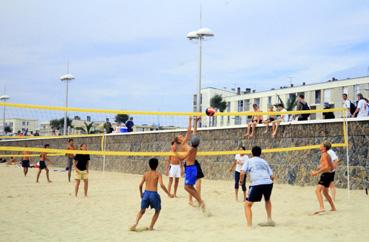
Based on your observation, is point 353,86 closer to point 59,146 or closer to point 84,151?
point 59,146

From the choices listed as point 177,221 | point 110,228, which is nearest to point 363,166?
point 177,221

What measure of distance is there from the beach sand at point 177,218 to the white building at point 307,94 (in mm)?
22823

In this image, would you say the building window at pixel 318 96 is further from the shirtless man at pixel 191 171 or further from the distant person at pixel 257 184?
the distant person at pixel 257 184

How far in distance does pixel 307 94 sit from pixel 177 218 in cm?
3963

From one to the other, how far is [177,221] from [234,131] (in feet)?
25.2

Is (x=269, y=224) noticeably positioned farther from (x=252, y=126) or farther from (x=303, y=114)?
(x=252, y=126)

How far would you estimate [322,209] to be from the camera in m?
8.20

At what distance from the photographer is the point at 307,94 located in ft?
150

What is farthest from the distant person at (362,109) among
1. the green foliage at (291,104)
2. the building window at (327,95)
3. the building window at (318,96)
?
the building window at (318,96)

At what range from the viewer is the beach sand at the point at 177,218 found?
6.67m

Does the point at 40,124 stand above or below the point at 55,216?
above

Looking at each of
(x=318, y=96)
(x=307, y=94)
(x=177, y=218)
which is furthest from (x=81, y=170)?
(x=307, y=94)

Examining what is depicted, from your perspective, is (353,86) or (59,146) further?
(353,86)

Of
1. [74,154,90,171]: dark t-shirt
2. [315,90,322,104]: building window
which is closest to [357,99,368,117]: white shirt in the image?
[74,154,90,171]: dark t-shirt
